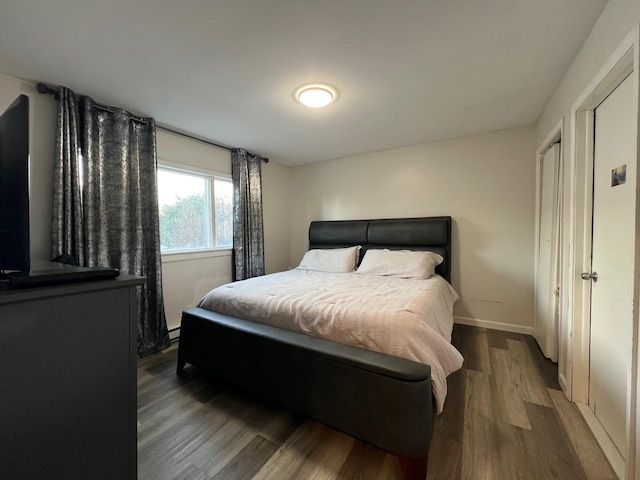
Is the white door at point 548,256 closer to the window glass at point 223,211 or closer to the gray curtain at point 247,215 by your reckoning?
the gray curtain at point 247,215

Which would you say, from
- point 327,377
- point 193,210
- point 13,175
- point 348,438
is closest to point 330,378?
point 327,377

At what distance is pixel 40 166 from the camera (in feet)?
6.75

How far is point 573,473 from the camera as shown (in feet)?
4.11

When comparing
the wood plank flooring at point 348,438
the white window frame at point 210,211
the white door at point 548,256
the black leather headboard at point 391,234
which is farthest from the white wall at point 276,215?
the white door at point 548,256

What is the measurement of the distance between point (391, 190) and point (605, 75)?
233cm

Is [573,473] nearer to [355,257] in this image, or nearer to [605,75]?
[605,75]

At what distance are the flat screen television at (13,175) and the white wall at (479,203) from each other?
3415 millimetres

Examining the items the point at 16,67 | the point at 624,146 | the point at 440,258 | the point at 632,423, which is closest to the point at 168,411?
the point at 632,423

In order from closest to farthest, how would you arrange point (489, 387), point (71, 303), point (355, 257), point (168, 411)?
1. point (71, 303)
2. point (168, 411)
3. point (489, 387)
4. point (355, 257)

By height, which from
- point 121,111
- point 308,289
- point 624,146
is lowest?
point 308,289

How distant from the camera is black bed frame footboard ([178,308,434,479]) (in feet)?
4.05

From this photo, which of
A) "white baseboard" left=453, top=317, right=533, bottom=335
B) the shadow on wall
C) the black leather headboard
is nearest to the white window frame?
the black leather headboard

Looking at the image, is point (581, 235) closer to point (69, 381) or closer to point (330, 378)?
point (330, 378)

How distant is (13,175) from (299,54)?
5.10ft
